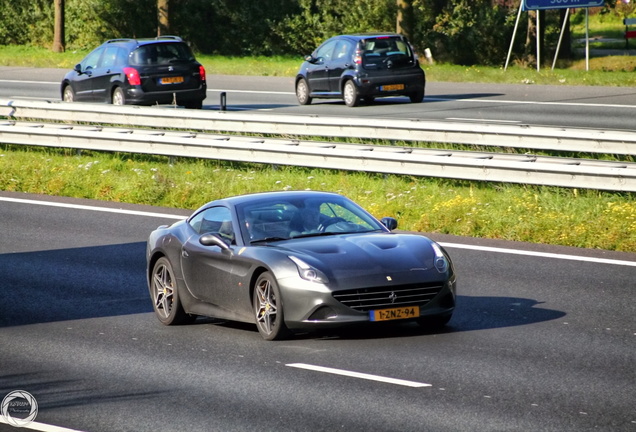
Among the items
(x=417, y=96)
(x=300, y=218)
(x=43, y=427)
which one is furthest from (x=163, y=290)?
(x=417, y=96)

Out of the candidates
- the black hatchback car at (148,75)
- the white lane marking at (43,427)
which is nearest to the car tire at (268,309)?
the white lane marking at (43,427)

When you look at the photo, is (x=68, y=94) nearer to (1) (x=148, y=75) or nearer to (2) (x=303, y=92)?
(1) (x=148, y=75)

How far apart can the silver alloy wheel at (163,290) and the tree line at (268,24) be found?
121ft

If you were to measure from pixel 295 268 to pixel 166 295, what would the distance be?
214 cm

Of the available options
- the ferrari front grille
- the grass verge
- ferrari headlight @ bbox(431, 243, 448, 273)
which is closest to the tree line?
the grass verge

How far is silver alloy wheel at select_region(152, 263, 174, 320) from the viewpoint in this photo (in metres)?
11.5

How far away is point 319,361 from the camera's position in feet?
30.4

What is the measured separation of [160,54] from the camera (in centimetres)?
2895

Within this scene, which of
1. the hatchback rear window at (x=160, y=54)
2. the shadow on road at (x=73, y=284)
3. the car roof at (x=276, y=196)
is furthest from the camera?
the hatchback rear window at (x=160, y=54)

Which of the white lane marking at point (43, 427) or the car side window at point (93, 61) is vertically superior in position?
the car side window at point (93, 61)

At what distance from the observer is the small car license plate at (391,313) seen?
382 inches

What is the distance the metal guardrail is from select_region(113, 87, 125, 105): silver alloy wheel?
3.84 m

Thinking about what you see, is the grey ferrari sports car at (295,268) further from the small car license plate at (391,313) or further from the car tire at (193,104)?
the car tire at (193,104)

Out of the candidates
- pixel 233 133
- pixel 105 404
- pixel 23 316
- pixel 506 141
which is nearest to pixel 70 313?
pixel 23 316
